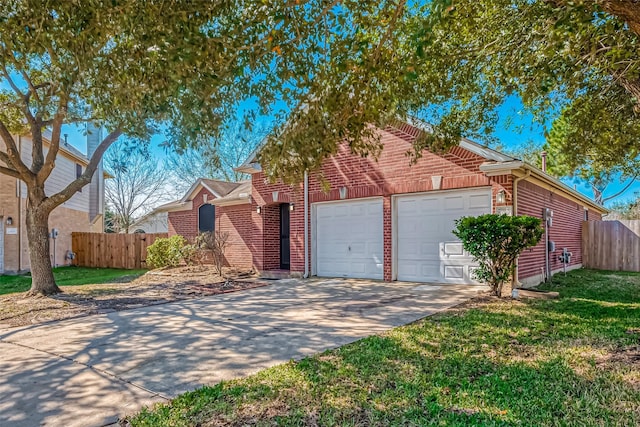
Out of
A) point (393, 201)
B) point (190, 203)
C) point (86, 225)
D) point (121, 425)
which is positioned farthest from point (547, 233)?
point (86, 225)

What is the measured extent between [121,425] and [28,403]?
1090 mm

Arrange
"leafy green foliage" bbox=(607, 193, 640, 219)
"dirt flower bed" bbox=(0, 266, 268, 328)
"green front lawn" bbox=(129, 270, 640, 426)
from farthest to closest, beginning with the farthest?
"leafy green foliage" bbox=(607, 193, 640, 219) < "dirt flower bed" bbox=(0, 266, 268, 328) < "green front lawn" bbox=(129, 270, 640, 426)

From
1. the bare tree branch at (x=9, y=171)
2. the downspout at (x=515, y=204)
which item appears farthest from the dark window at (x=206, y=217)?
the downspout at (x=515, y=204)

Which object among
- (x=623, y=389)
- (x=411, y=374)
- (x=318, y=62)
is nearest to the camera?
(x=623, y=389)

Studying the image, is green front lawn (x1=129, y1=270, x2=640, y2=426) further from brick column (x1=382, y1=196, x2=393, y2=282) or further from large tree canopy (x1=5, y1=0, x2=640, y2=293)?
brick column (x1=382, y1=196, x2=393, y2=282)

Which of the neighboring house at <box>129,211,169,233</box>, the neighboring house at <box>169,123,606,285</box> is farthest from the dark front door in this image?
the neighboring house at <box>129,211,169,233</box>

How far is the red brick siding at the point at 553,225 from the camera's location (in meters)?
9.16

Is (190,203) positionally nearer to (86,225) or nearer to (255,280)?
(255,280)

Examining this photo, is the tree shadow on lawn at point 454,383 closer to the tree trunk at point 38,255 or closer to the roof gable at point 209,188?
the tree trunk at point 38,255

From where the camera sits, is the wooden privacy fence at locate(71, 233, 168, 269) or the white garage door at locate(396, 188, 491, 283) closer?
the white garage door at locate(396, 188, 491, 283)

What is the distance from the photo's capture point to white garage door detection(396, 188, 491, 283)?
30.8 ft

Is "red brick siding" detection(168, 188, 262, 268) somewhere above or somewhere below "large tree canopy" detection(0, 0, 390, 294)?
below

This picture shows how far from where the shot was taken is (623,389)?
3.35 m

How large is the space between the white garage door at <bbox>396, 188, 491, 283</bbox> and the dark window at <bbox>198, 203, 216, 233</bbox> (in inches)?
338
